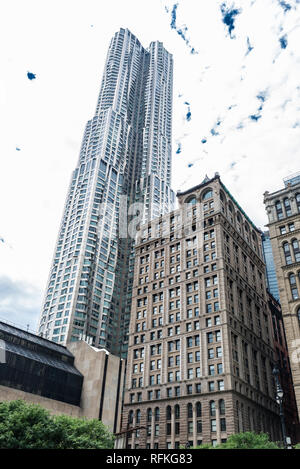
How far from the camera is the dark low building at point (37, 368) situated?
64250mm

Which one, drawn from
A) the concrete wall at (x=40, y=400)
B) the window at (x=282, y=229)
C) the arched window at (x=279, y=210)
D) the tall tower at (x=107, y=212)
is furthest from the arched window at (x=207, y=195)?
the concrete wall at (x=40, y=400)

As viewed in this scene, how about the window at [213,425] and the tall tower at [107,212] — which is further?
the tall tower at [107,212]

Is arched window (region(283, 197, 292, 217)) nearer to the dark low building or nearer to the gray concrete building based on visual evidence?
the gray concrete building

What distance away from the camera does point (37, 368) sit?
68125 millimetres

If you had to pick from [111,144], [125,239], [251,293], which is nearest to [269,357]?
[251,293]

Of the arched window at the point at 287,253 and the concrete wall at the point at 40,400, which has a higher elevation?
the arched window at the point at 287,253

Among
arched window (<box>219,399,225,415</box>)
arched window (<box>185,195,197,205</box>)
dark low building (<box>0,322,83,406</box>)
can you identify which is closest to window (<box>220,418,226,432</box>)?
arched window (<box>219,399,225,415</box>)

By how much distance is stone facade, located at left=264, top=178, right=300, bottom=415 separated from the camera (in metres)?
60.5

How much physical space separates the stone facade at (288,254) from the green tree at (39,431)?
1274 inches

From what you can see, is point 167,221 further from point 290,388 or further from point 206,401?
point 290,388

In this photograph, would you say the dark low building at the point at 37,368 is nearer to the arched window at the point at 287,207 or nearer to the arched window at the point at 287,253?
the arched window at the point at 287,253

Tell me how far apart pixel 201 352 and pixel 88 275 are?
5767 centimetres

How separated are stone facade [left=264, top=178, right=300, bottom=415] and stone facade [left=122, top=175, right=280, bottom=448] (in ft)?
44.6
